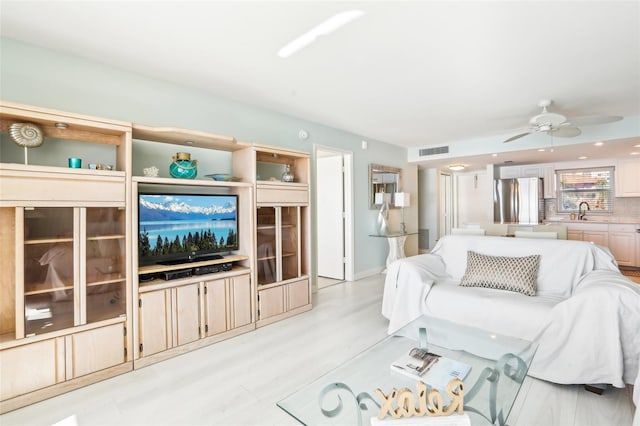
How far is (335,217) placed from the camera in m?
5.21

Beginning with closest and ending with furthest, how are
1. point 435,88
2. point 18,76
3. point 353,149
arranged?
point 18,76 → point 435,88 → point 353,149

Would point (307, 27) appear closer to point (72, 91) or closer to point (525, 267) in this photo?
point (72, 91)

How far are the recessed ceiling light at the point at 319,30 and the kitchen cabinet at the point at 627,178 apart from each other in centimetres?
685

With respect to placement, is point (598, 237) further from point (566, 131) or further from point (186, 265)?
point (186, 265)

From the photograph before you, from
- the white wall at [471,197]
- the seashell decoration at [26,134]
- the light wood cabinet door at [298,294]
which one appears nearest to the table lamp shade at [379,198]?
the light wood cabinet door at [298,294]

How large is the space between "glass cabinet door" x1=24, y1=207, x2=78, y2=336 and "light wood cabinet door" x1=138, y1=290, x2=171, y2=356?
45 centimetres

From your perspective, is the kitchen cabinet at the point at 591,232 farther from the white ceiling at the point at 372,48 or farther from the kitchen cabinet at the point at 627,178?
the white ceiling at the point at 372,48

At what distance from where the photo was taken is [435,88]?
3.19m

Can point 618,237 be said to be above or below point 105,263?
below

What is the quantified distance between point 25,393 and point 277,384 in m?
1.57

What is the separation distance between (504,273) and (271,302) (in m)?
2.30

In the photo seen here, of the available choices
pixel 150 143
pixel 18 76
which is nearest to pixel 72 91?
pixel 18 76

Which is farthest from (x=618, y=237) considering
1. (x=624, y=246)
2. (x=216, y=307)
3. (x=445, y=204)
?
(x=216, y=307)

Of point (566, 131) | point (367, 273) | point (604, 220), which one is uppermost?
point (566, 131)
